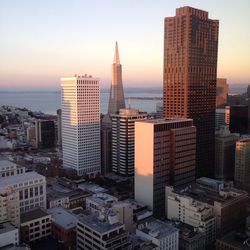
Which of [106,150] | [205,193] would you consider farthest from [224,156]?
[205,193]

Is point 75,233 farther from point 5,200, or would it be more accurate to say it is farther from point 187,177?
point 187,177

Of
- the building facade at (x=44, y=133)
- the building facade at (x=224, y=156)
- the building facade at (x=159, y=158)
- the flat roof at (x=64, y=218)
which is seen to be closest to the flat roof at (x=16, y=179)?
the flat roof at (x=64, y=218)

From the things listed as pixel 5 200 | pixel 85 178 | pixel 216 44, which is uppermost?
pixel 216 44

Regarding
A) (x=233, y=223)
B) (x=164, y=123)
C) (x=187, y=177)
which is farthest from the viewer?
(x=187, y=177)

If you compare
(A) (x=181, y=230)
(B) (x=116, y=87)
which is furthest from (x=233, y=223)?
(B) (x=116, y=87)

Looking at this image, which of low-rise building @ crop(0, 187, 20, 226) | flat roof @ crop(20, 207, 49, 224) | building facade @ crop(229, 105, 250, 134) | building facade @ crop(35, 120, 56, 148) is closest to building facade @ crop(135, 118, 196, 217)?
flat roof @ crop(20, 207, 49, 224)

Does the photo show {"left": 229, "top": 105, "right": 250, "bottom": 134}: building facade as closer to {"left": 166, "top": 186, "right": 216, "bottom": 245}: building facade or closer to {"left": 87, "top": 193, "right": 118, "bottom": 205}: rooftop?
{"left": 166, "top": 186, "right": 216, "bottom": 245}: building facade

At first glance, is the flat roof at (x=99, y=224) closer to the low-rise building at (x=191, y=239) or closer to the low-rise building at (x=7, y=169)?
the low-rise building at (x=191, y=239)
